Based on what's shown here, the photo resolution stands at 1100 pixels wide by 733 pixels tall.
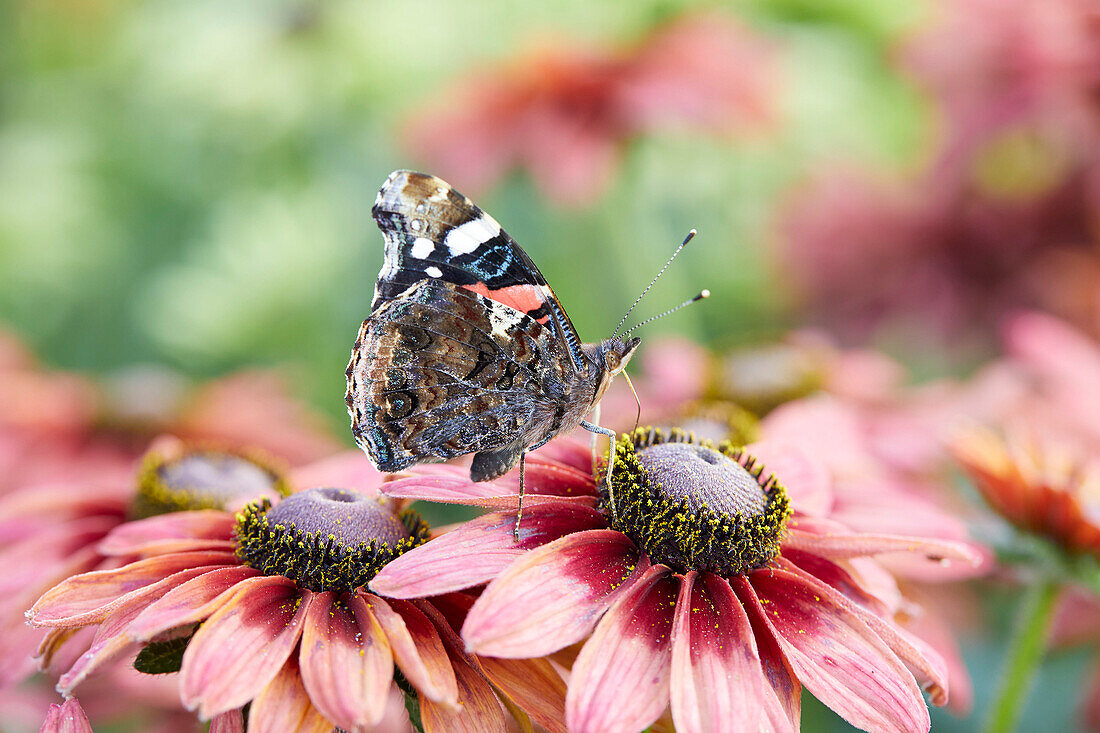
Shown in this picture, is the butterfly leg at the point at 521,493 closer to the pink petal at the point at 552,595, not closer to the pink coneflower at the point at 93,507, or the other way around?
the pink petal at the point at 552,595

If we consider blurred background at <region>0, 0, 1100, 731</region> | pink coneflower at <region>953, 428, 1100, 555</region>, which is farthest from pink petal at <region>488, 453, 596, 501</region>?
blurred background at <region>0, 0, 1100, 731</region>

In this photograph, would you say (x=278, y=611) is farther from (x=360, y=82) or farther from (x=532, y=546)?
(x=360, y=82)

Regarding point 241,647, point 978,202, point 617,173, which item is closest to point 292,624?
point 241,647

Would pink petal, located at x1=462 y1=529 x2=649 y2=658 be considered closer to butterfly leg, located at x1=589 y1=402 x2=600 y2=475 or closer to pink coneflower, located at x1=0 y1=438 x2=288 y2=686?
butterfly leg, located at x1=589 y1=402 x2=600 y2=475

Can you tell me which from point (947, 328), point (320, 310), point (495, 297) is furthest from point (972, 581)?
point (320, 310)

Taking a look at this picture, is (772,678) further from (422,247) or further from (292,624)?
(422,247)

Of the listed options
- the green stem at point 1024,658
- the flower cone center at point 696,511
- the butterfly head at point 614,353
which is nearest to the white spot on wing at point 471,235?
the butterfly head at point 614,353
